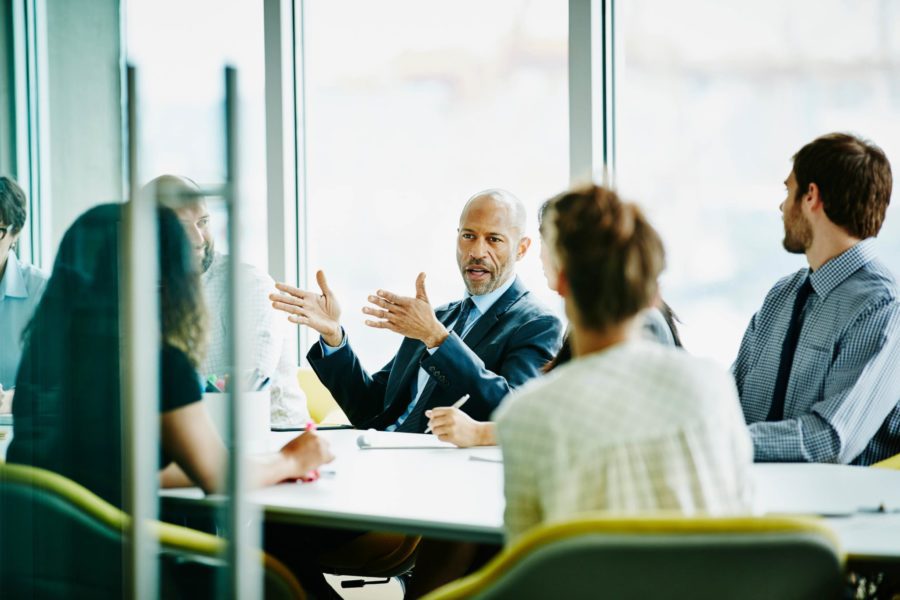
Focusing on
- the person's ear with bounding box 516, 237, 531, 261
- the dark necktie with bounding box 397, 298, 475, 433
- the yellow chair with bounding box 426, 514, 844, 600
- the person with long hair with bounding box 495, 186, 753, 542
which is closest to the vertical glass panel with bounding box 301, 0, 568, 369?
the person's ear with bounding box 516, 237, 531, 261

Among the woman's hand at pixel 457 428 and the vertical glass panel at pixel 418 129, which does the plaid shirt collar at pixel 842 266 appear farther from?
the vertical glass panel at pixel 418 129

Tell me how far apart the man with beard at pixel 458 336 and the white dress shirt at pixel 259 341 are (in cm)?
18

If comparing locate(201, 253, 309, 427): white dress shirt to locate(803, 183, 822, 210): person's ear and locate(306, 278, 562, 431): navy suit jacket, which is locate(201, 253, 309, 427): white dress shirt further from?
locate(803, 183, 822, 210): person's ear

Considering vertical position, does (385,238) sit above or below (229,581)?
above

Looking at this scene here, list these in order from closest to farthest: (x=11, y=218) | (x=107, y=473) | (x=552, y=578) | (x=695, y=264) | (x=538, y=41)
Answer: (x=552, y=578) → (x=107, y=473) → (x=11, y=218) → (x=695, y=264) → (x=538, y=41)

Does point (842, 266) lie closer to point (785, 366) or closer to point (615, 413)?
point (785, 366)

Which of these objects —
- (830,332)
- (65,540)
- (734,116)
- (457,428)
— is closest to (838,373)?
(830,332)

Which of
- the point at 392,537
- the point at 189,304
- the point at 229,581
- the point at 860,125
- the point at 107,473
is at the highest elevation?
the point at 860,125

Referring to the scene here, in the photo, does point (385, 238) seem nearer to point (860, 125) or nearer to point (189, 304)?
point (860, 125)

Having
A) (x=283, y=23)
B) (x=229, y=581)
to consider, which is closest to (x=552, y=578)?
(x=229, y=581)

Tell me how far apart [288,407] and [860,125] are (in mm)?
2426

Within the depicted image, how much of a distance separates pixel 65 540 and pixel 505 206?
2045mm

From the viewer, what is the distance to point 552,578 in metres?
1.25

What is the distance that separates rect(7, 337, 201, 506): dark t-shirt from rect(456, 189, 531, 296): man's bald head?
181 centimetres
